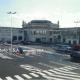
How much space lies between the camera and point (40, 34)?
14025 centimetres

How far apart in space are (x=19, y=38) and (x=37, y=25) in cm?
1228

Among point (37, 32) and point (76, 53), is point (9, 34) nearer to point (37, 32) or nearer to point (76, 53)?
point (37, 32)

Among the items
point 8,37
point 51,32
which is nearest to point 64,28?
point 51,32

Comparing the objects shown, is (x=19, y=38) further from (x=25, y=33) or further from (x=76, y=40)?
(x=76, y=40)

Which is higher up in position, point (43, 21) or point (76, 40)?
point (43, 21)

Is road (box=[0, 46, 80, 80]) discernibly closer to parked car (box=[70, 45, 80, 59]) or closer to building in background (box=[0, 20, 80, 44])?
parked car (box=[70, 45, 80, 59])

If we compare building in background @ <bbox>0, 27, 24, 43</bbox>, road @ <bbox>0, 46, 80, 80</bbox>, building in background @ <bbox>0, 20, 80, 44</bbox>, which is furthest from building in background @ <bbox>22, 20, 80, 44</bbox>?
road @ <bbox>0, 46, 80, 80</bbox>

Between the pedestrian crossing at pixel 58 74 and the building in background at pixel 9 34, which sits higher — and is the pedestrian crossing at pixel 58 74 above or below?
below

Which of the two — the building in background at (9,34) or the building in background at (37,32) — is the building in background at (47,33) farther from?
the building in background at (9,34)

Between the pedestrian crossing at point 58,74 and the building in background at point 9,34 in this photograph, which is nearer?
the pedestrian crossing at point 58,74

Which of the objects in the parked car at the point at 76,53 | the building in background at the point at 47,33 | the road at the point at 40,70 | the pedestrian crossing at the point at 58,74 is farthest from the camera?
the building in background at the point at 47,33

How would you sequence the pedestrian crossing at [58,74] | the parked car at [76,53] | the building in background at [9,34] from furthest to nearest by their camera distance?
the building in background at [9,34]
the parked car at [76,53]
the pedestrian crossing at [58,74]

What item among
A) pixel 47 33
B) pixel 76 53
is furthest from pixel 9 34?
pixel 76 53

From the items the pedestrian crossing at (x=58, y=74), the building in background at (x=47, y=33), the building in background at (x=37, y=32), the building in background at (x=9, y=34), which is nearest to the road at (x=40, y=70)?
the pedestrian crossing at (x=58, y=74)
